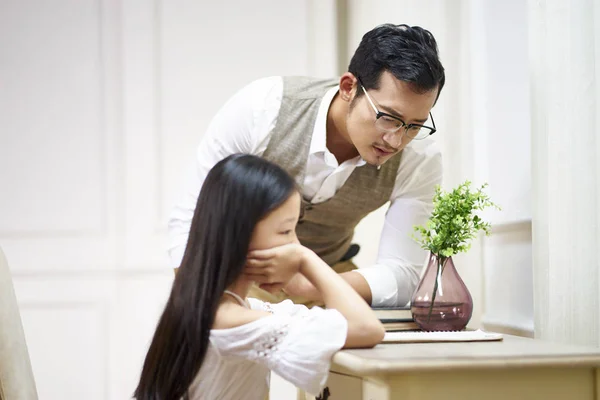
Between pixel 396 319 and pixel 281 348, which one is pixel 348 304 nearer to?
pixel 281 348

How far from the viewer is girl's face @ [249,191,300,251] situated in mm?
1354

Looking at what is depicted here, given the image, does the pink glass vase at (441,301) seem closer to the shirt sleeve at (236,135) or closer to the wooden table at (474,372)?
the wooden table at (474,372)

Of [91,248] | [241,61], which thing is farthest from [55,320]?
[241,61]

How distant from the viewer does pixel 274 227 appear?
1.36 meters

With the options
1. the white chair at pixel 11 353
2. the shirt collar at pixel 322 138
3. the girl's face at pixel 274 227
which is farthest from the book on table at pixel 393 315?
the white chair at pixel 11 353

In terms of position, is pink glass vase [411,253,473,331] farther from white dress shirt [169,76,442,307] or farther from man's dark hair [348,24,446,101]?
man's dark hair [348,24,446,101]

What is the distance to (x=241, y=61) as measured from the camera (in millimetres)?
3371

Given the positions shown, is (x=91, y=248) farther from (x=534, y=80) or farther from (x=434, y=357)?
(x=434, y=357)

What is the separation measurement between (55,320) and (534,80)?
220cm

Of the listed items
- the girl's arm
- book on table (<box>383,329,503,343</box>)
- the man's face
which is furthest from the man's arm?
the girl's arm

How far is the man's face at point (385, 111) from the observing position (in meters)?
1.71

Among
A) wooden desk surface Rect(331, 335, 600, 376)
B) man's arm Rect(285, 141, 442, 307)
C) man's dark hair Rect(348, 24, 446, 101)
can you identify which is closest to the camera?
wooden desk surface Rect(331, 335, 600, 376)

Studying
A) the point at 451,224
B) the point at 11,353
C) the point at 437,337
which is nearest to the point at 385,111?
the point at 451,224

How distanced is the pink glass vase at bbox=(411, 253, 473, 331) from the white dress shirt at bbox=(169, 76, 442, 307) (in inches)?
11.0
